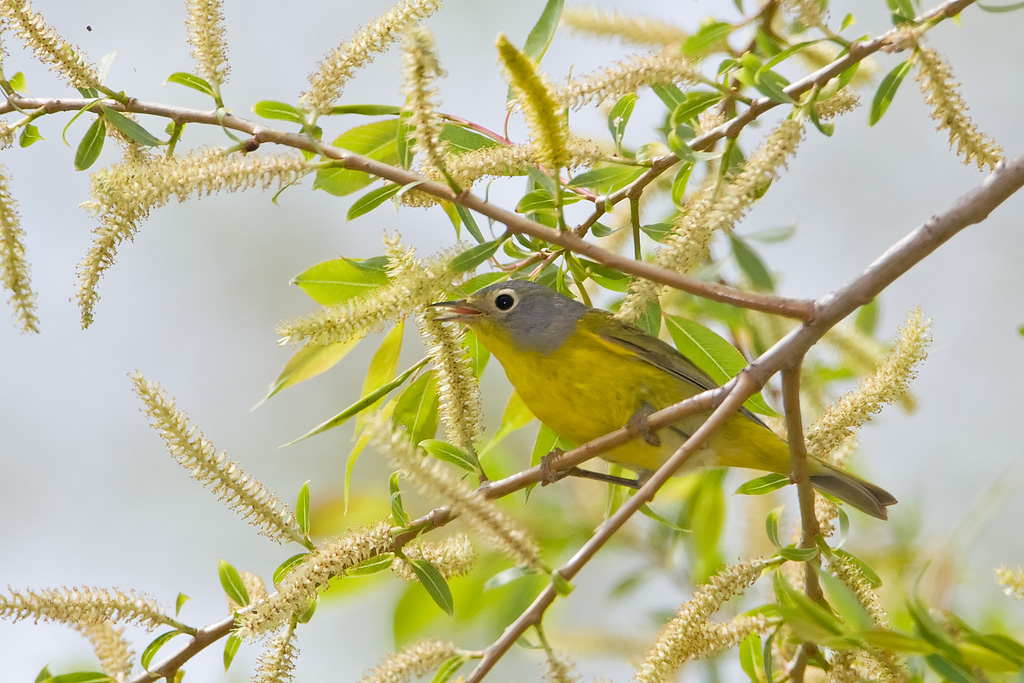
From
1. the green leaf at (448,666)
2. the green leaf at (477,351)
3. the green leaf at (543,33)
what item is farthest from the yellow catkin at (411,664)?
the green leaf at (543,33)

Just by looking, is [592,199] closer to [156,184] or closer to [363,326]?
[363,326]

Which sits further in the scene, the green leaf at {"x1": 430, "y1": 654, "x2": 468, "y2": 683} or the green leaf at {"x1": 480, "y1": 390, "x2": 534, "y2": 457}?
the green leaf at {"x1": 480, "y1": 390, "x2": 534, "y2": 457}

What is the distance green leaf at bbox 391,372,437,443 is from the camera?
109 inches

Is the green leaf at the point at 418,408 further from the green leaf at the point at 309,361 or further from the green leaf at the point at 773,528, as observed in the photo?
the green leaf at the point at 773,528

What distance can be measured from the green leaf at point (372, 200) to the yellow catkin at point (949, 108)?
123cm

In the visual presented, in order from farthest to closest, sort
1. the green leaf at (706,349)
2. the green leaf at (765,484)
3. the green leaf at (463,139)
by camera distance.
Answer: the green leaf at (706,349) < the green leaf at (765,484) < the green leaf at (463,139)

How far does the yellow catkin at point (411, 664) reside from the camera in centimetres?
201

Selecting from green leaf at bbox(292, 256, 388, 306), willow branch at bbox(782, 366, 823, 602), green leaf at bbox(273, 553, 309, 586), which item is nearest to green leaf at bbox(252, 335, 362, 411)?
green leaf at bbox(292, 256, 388, 306)

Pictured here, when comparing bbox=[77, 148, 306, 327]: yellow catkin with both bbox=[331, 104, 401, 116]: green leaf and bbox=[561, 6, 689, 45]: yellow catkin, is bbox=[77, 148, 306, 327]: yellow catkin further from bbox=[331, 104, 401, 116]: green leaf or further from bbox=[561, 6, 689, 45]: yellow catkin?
bbox=[561, 6, 689, 45]: yellow catkin

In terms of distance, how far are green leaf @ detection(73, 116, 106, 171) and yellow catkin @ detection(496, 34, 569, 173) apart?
1142 mm

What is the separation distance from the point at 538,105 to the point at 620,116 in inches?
30.2

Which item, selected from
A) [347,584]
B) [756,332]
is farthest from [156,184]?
[756,332]

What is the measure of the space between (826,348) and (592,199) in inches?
52.3

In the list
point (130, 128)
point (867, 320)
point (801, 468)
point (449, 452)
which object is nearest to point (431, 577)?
point (449, 452)
